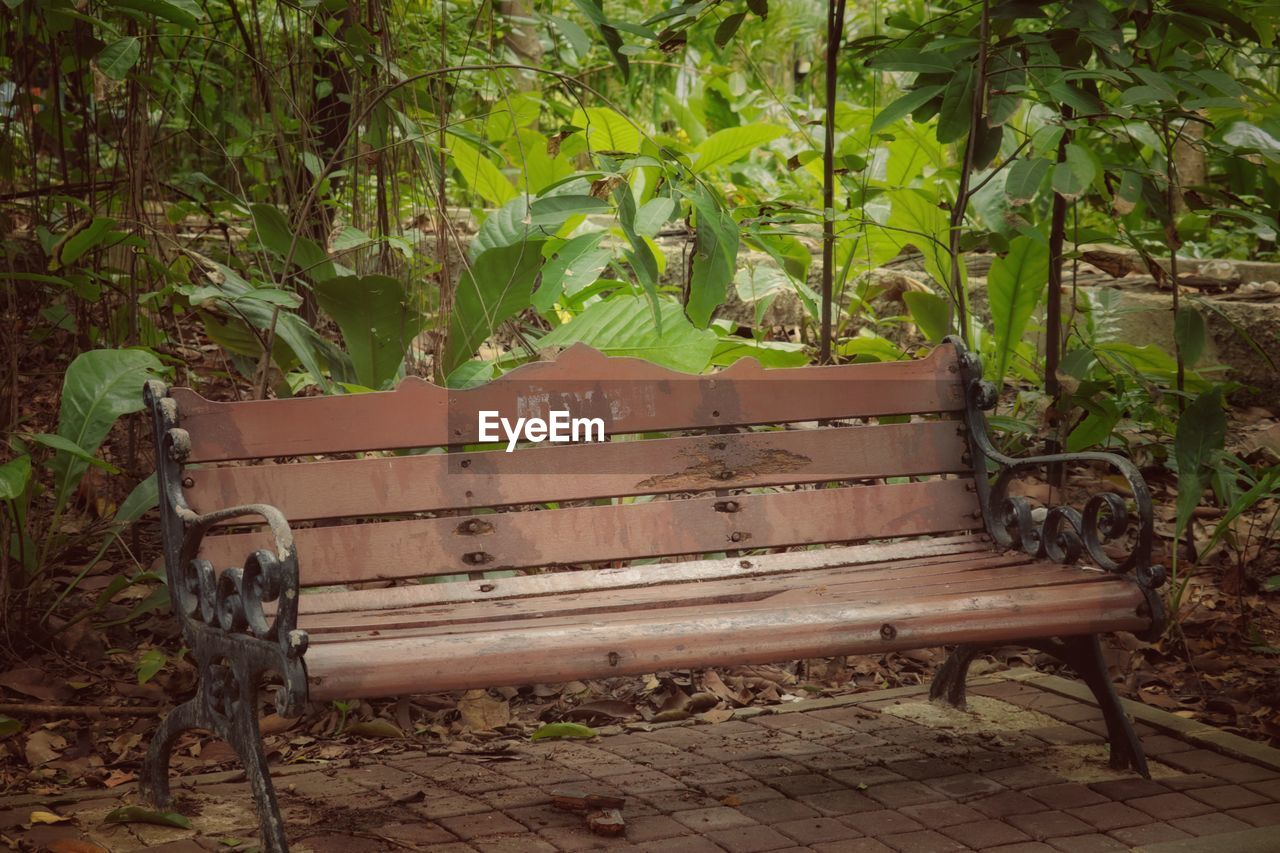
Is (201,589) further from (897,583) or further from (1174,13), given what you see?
(1174,13)

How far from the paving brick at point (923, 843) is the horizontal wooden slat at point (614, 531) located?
0.77 metres

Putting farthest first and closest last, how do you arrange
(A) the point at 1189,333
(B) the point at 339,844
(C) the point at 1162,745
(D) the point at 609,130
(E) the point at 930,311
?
(E) the point at 930,311, (D) the point at 609,130, (A) the point at 1189,333, (C) the point at 1162,745, (B) the point at 339,844

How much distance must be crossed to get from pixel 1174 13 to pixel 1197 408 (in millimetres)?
1059

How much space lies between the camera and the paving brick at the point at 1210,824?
263 centimetres

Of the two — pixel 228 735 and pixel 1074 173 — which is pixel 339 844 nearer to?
pixel 228 735

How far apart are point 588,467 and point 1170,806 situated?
149 centimetres

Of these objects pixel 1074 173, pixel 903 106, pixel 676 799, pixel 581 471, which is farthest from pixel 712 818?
pixel 903 106

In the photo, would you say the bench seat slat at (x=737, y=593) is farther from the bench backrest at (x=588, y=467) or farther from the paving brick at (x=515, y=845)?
the paving brick at (x=515, y=845)

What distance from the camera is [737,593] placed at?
2832 millimetres

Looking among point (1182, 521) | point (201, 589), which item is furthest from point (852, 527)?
point (201, 589)

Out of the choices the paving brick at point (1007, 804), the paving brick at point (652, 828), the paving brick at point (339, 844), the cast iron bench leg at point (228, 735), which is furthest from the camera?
the paving brick at point (1007, 804)

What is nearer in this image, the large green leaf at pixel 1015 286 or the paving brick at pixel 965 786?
the paving brick at pixel 965 786

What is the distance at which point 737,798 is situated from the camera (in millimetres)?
2840


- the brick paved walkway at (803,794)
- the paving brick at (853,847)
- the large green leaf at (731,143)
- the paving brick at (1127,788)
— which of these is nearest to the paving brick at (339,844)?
the brick paved walkway at (803,794)
